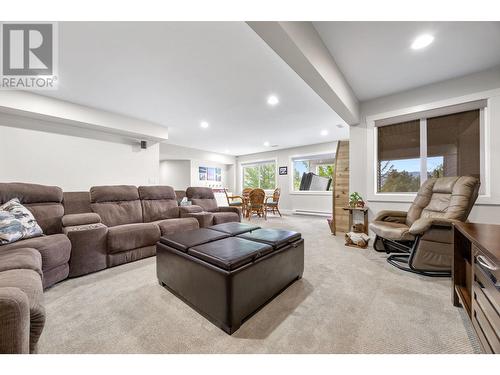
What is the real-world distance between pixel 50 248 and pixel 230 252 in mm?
1654

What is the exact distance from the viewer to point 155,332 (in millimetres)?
1207

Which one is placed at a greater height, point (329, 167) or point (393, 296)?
point (329, 167)

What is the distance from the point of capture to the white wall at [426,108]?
7.96 ft

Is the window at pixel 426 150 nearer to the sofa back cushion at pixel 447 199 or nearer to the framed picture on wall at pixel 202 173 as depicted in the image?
the sofa back cushion at pixel 447 199

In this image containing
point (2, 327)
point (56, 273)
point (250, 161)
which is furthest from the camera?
point (250, 161)

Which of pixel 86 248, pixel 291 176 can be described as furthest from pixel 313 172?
pixel 86 248

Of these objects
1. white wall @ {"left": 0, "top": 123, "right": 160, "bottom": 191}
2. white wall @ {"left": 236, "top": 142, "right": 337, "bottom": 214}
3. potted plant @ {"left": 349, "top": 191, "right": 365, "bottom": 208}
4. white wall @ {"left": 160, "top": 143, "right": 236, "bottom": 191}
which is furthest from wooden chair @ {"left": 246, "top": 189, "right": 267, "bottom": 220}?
potted plant @ {"left": 349, "top": 191, "right": 365, "bottom": 208}

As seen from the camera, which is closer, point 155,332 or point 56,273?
point 155,332

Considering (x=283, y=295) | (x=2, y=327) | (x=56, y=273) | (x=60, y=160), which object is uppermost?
(x=60, y=160)

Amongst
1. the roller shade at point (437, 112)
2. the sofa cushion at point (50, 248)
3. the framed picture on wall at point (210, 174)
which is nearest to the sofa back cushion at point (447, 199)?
the roller shade at point (437, 112)

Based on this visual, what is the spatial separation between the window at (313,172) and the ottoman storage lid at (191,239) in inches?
212
